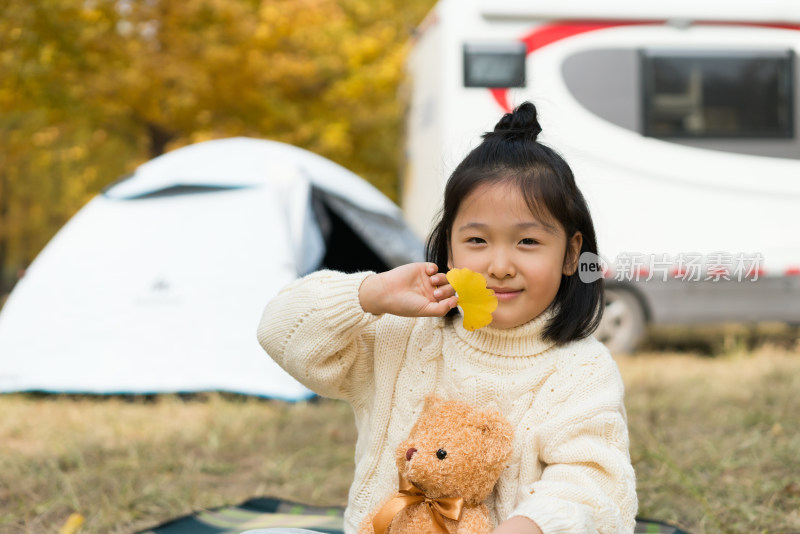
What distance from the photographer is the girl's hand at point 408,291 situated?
149 cm

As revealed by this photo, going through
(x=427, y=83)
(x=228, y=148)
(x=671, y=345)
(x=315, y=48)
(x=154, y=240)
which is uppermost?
(x=315, y=48)

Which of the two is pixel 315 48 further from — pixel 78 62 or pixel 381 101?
pixel 78 62

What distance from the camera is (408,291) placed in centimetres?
151

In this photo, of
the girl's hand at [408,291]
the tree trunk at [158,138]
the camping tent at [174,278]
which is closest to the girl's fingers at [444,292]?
the girl's hand at [408,291]

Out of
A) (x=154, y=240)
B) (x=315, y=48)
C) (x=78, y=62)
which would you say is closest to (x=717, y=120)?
(x=154, y=240)

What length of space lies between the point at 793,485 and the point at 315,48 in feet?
23.4

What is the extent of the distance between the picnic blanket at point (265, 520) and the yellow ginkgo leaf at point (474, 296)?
1082 mm

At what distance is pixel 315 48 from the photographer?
8.56 metres

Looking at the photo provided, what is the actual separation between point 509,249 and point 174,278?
3099mm

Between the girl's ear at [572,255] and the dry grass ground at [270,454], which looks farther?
the dry grass ground at [270,454]

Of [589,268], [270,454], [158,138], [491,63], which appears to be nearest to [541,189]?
[589,268]

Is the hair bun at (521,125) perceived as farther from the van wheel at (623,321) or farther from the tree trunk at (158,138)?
the tree trunk at (158,138)

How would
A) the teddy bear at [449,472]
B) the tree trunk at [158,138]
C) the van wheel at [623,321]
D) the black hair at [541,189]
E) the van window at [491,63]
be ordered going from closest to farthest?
the teddy bear at [449,472], the black hair at [541,189], the van window at [491,63], the van wheel at [623,321], the tree trunk at [158,138]

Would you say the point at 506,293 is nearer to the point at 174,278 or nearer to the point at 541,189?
the point at 541,189
